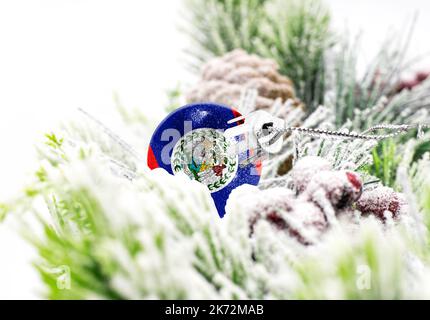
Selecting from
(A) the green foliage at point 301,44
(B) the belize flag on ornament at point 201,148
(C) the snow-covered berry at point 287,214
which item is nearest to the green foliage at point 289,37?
(A) the green foliage at point 301,44

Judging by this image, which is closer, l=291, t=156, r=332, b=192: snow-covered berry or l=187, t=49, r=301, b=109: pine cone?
l=291, t=156, r=332, b=192: snow-covered berry

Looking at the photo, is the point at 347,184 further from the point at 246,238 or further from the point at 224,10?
the point at 224,10

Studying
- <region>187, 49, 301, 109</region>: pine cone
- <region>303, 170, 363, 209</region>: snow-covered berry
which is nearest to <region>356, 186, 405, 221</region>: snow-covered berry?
<region>303, 170, 363, 209</region>: snow-covered berry

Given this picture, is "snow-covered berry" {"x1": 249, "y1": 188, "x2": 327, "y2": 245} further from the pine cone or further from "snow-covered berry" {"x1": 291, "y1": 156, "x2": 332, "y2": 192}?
the pine cone

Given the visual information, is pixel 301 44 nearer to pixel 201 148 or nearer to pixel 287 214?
pixel 201 148

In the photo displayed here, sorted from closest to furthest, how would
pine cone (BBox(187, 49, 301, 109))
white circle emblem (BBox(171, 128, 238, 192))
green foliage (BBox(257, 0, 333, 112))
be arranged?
white circle emblem (BBox(171, 128, 238, 192)) → pine cone (BBox(187, 49, 301, 109)) → green foliage (BBox(257, 0, 333, 112))

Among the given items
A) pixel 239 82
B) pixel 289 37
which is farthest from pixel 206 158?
pixel 289 37
